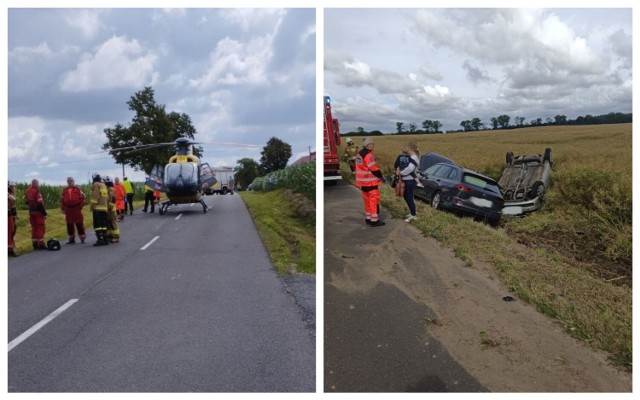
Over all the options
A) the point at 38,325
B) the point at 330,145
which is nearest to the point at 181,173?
the point at 38,325

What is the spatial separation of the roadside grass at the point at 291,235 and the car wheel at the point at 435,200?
3.46 m

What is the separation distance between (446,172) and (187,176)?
41.1 feet

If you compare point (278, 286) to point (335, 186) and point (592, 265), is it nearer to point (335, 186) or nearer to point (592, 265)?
point (335, 186)

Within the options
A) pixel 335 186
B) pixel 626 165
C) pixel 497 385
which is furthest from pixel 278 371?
pixel 626 165

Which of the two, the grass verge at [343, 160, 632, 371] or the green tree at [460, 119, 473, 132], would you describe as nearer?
the grass verge at [343, 160, 632, 371]

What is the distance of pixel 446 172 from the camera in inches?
115

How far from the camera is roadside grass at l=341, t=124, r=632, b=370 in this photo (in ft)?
8.06

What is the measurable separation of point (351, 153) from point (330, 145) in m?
0.12

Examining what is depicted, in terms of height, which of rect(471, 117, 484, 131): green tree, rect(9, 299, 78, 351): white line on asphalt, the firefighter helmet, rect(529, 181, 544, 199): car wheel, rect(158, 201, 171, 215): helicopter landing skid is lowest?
rect(9, 299, 78, 351): white line on asphalt

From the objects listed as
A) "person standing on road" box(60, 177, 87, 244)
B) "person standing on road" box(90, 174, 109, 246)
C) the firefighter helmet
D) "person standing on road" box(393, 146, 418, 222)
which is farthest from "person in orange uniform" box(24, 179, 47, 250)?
"person standing on road" box(393, 146, 418, 222)

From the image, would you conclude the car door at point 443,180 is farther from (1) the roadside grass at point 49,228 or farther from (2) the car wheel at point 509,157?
(1) the roadside grass at point 49,228

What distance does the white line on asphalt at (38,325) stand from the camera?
4.41 meters

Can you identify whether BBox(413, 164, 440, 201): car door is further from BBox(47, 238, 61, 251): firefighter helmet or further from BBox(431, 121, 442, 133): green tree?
BBox(47, 238, 61, 251): firefighter helmet

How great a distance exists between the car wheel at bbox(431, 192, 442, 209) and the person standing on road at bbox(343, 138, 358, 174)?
0.44 metres
